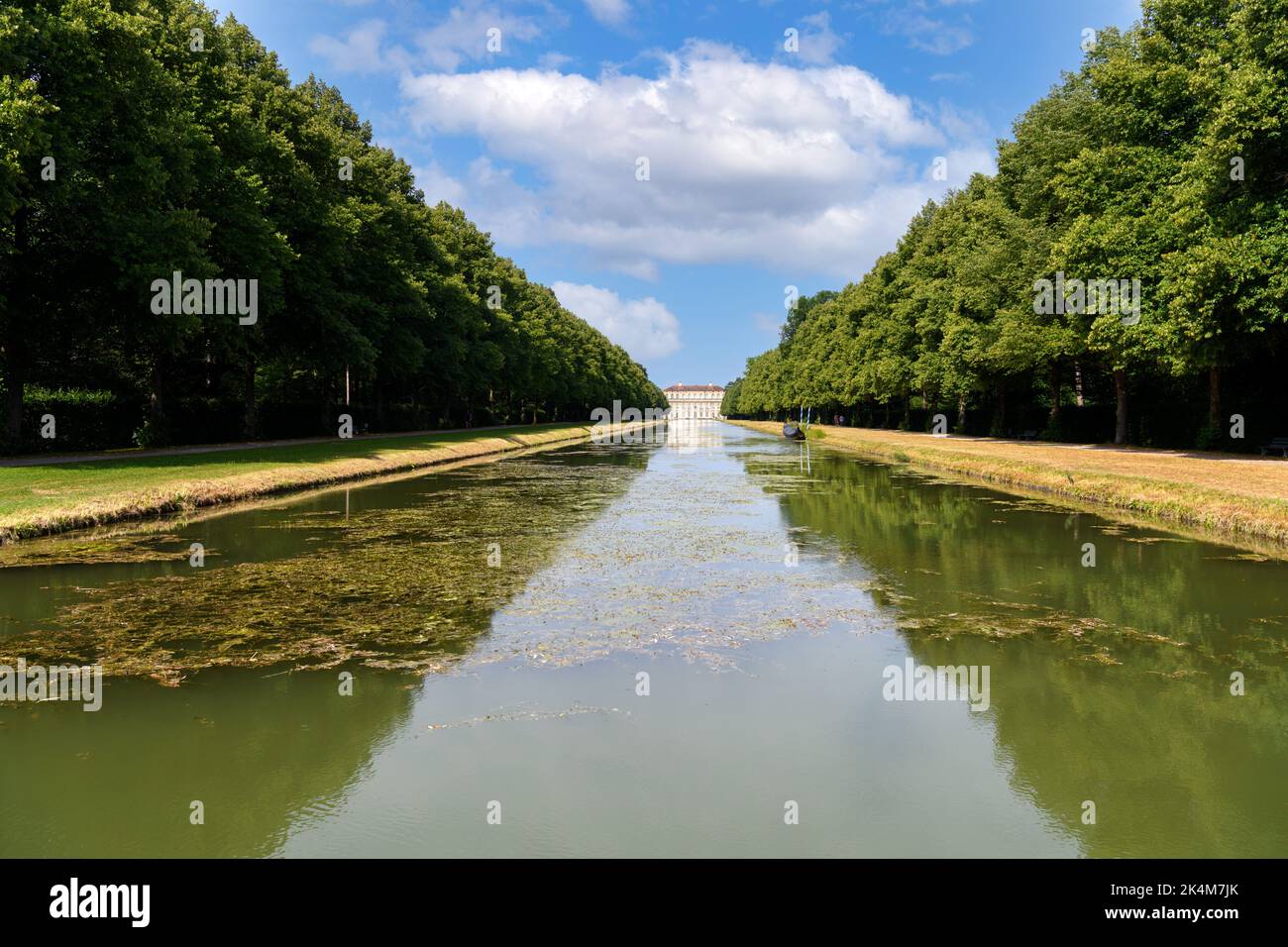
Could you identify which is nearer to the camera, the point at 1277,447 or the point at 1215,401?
the point at 1277,447

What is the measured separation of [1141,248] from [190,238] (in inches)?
1268

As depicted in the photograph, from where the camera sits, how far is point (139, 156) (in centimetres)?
2434

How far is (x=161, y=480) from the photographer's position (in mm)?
19094

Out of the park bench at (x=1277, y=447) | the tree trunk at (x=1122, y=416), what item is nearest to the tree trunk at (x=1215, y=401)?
the park bench at (x=1277, y=447)

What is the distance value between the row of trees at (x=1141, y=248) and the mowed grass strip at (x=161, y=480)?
87.0ft

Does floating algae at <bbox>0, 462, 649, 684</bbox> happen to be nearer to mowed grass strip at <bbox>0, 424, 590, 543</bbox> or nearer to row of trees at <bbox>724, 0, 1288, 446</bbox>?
mowed grass strip at <bbox>0, 424, 590, 543</bbox>

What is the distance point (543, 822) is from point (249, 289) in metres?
31.3

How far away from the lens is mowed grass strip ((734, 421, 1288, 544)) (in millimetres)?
15117

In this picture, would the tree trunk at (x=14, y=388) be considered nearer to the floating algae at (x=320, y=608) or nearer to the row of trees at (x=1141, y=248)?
the floating algae at (x=320, y=608)

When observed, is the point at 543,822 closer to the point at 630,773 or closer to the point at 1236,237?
the point at 630,773

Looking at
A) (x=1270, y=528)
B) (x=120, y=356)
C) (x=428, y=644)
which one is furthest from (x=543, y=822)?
(x=120, y=356)

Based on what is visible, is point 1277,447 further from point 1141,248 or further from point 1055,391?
point 1055,391

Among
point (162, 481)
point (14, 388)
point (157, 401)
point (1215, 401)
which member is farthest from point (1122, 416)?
point (14, 388)

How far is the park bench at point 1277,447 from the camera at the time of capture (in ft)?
86.3
